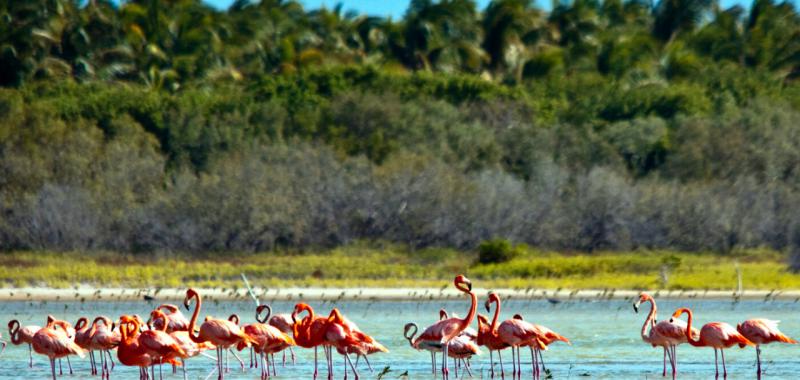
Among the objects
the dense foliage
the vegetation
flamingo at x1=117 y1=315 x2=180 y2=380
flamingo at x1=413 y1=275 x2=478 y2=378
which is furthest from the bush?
flamingo at x1=117 y1=315 x2=180 y2=380

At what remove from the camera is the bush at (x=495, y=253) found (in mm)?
46375

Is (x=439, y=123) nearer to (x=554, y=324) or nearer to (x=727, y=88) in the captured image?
(x=727, y=88)

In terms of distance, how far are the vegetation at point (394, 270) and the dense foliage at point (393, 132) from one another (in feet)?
4.98

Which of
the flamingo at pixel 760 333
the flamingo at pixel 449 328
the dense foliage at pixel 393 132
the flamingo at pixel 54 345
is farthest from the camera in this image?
the dense foliage at pixel 393 132

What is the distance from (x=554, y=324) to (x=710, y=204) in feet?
73.4

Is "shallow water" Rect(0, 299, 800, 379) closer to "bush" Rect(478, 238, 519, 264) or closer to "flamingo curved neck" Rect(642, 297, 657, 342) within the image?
"flamingo curved neck" Rect(642, 297, 657, 342)

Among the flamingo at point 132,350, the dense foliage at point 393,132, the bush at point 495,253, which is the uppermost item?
the dense foliage at point 393,132

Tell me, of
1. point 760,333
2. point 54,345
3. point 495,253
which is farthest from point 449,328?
point 495,253

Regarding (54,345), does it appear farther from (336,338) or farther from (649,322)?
(649,322)

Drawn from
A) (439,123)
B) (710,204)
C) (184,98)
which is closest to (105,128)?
(184,98)

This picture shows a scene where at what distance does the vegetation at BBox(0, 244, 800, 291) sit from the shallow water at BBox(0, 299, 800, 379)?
383 cm

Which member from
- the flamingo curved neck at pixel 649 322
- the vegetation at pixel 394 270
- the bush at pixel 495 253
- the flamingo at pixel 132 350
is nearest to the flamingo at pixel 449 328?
the flamingo curved neck at pixel 649 322

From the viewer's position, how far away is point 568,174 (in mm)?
56938

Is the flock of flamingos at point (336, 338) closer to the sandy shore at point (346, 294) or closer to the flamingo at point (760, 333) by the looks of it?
the flamingo at point (760, 333)
